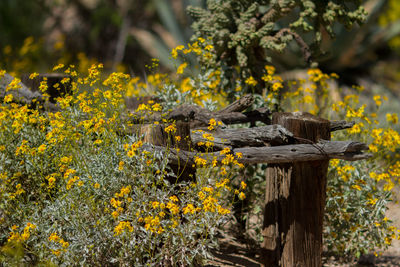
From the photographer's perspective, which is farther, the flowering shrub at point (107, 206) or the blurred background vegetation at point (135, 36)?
the blurred background vegetation at point (135, 36)

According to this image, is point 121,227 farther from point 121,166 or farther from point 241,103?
point 241,103

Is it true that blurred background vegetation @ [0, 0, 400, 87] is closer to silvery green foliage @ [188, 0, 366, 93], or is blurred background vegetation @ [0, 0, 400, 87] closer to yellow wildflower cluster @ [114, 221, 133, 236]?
silvery green foliage @ [188, 0, 366, 93]

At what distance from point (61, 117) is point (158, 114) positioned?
102cm

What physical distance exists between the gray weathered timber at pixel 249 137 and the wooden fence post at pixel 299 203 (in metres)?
0.10

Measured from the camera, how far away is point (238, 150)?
3.54 m

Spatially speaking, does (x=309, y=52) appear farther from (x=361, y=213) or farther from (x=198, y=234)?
(x=198, y=234)

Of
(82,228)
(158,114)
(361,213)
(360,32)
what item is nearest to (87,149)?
(82,228)

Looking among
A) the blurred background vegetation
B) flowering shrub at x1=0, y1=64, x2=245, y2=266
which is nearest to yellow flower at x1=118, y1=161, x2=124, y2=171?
flowering shrub at x1=0, y1=64, x2=245, y2=266

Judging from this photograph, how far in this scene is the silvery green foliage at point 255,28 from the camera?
457 centimetres

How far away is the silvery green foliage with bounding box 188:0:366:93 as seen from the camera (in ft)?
15.0

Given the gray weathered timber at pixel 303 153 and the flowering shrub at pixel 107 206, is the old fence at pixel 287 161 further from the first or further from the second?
the flowering shrub at pixel 107 206

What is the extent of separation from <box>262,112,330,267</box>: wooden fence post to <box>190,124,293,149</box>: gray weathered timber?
97 millimetres

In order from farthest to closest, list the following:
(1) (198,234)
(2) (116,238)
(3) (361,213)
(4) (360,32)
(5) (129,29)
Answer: (5) (129,29)
(4) (360,32)
(3) (361,213)
(1) (198,234)
(2) (116,238)

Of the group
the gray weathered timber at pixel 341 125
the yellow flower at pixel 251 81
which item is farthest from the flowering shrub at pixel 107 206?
the yellow flower at pixel 251 81
